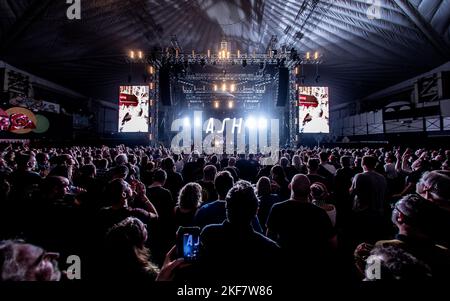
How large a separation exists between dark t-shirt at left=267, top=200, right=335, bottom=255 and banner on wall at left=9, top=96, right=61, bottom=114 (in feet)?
53.9

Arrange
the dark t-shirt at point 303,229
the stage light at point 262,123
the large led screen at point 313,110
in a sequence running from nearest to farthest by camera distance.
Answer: the dark t-shirt at point 303,229, the large led screen at point 313,110, the stage light at point 262,123

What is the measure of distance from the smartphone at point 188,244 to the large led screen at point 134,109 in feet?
43.6

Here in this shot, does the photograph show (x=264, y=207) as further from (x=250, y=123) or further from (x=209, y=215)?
(x=250, y=123)

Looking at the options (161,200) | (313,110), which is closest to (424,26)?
(313,110)

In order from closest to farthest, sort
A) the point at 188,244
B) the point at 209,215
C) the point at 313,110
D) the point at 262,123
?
the point at 188,244
the point at 209,215
the point at 313,110
the point at 262,123

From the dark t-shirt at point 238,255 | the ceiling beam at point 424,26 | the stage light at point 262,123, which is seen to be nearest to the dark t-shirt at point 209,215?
the dark t-shirt at point 238,255

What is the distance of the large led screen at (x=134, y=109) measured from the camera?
14.2 meters

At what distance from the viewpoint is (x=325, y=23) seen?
38.0 feet

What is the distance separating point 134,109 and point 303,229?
13832 mm

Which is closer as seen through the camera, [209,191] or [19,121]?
[209,191]

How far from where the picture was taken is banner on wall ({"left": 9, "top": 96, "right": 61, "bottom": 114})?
45.4 ft

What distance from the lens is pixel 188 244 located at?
1.43m

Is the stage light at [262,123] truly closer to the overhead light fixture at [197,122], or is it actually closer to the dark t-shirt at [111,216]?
the overhead light fixture at [197,122]
